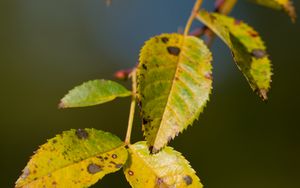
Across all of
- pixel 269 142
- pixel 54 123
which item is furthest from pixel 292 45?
pixel 54 123

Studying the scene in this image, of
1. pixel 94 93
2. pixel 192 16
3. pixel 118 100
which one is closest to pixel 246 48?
pixel 192 16

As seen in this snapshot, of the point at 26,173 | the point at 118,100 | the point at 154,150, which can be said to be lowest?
the point at 118,100

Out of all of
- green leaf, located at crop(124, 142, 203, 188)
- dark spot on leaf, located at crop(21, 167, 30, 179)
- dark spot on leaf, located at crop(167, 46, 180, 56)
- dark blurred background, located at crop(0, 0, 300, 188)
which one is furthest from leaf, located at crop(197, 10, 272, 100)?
dark blurred background, located at crop(0, 0, 300, 188)

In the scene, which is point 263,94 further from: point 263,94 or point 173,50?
point 173,50

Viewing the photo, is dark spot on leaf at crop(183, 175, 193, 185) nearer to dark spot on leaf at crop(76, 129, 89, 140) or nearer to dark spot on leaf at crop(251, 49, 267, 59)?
dark spot on leaf at crop(76, 129, 89, 140)

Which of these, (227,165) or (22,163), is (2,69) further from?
(227,165)

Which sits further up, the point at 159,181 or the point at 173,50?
the point at 173,50

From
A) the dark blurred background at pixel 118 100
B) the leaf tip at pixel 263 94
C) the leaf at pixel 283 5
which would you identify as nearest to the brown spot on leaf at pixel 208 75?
the leaf tip at pixel 263 94
